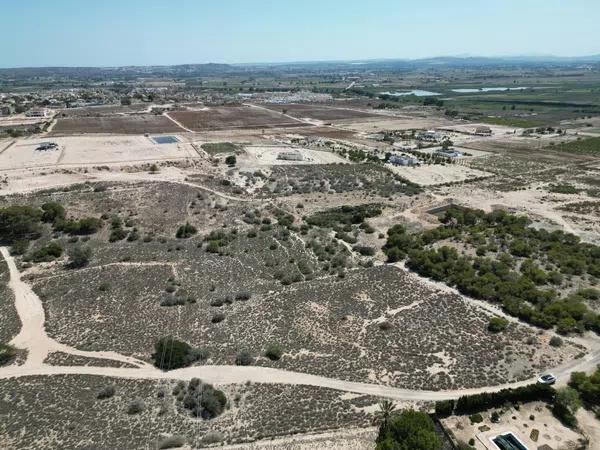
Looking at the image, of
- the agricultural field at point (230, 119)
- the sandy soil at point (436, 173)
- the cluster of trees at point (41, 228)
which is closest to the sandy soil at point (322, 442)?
the cluster of trees at point (41, 228)

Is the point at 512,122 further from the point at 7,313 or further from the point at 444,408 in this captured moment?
the point at 7,313

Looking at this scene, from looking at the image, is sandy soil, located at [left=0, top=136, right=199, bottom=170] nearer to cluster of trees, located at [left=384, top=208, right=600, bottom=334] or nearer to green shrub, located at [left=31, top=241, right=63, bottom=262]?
green shrub, located at [left=31, top=241, right=63, bottom=262]

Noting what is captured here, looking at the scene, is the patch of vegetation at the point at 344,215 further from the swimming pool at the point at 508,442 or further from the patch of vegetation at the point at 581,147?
the patch of vegetation at the point at 581,147

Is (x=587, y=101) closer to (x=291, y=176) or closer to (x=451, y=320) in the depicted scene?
(x=291, y=176)

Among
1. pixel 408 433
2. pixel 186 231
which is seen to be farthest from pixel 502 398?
pixel 186 231

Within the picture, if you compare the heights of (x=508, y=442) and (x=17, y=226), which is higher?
(x=17, y=226)

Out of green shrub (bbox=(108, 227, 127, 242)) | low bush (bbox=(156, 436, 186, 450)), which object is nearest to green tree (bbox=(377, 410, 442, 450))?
low bush (bbox=(156, 436, 186, 450))

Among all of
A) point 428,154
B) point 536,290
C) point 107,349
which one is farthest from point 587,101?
point 107,349
